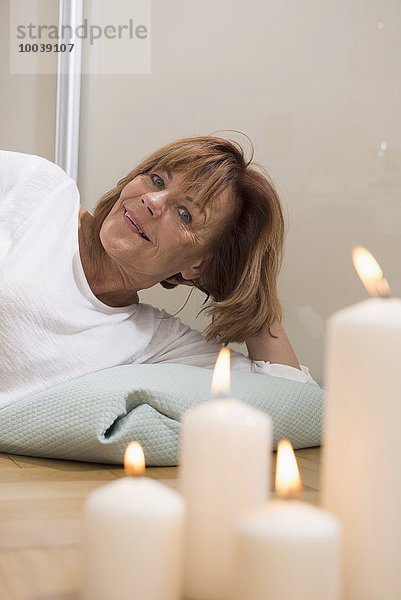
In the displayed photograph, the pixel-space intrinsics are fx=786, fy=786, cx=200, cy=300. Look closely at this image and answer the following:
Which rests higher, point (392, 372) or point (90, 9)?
point (90, 9)

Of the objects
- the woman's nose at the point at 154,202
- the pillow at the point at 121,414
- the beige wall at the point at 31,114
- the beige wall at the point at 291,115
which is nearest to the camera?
the pillow at the point at 121,414

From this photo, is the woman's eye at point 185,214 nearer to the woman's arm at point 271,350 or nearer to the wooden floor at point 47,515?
the woman's arm at point 271,350

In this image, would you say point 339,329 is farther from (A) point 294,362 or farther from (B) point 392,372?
(A) point 294,362

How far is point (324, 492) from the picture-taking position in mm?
569

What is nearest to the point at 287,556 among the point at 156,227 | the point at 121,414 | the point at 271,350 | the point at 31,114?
the point at 121,414

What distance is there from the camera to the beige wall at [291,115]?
80.0 inches

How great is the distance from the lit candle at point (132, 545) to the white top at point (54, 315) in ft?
3.19

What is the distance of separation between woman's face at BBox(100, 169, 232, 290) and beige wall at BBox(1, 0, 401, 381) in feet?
1.37

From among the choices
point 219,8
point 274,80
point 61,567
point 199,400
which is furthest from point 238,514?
point 219,8

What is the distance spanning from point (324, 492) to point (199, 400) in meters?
0.82

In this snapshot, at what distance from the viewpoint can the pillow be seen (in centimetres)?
127

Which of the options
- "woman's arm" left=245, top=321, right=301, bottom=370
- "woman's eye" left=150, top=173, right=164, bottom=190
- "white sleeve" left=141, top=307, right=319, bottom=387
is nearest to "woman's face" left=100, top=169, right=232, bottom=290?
"woman's eye" left=150, top=173, right=164, bottom=190

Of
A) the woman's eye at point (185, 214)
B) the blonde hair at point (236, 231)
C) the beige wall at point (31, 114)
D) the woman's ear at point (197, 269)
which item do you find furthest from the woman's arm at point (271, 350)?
the beige wall at point (31, 114)

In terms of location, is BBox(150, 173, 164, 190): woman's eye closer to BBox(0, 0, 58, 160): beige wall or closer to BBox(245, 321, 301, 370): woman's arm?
BBox(245, 321, 301, 370): woman's arm
